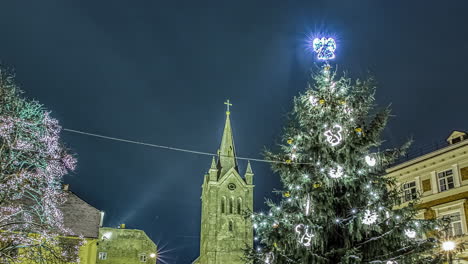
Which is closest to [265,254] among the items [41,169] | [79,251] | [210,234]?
[41,169]

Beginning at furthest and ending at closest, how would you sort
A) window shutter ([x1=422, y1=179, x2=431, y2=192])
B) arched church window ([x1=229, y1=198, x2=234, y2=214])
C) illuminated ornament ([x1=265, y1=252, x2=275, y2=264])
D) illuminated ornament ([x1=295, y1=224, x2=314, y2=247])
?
arched church window ([x1=229, y1=198, x2=234, y2=214]) < window shutter ([x1=422, y1=179, x2=431, y2=192]) < illuminated ornament ([x1=265, y1=252, x2=275, y2=264]) < illuminated ornament ([x1=295, y1=224, x2=314, y2=247])

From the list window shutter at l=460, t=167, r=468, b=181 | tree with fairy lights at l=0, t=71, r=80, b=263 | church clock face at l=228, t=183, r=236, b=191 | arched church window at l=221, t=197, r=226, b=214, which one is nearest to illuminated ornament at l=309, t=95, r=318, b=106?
tree with fairy lights at l=0, t=71, r=80, b=263

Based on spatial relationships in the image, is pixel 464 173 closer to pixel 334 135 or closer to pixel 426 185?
pixel 426 185

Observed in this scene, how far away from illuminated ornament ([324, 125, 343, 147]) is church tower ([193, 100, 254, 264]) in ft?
155

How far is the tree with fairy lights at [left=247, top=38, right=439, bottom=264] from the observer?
13320mm

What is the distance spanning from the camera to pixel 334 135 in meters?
14.1

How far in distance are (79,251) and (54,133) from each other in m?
21.8

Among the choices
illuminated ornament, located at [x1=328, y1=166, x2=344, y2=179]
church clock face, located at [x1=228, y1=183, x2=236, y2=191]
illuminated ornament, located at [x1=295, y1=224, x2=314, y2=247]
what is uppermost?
church clock face, located at [x1=228, y1=183, x2=236, y2=191]

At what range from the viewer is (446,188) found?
86.5ft

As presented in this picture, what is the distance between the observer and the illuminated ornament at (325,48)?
15.5 metres

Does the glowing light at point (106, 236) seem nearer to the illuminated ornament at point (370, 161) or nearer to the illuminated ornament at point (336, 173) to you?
the illuminated ornament at point (336, 173)

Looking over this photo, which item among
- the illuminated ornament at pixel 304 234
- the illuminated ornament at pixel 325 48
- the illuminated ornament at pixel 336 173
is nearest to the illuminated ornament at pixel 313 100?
the illuminated ornament at pixel 325 48

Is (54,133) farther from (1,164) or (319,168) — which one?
(319,168)

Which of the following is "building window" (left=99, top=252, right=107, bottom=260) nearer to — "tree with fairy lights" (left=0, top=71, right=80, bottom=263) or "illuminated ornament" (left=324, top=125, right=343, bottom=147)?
→ "tree with fairy lights" (left=0, top=71, right=80, bottom=263)
